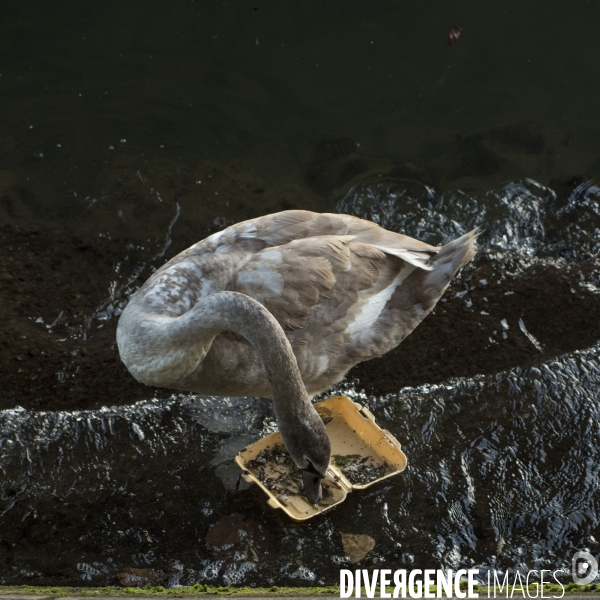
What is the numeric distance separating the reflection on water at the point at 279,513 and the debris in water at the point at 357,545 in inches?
1.7

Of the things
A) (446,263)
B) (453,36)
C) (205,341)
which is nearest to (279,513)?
(205,341)

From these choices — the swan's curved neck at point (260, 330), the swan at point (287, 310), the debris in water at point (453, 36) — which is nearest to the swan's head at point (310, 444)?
the swan at point (287, 310)

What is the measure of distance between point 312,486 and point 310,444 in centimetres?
53

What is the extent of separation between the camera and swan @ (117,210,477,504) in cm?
386

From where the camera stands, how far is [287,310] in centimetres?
442

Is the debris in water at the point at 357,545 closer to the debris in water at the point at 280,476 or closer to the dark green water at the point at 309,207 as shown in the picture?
the dark green water at the point at 309,207

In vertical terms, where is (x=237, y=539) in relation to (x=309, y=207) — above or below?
below

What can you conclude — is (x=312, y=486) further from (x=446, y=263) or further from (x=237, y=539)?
(x=446, y=263)

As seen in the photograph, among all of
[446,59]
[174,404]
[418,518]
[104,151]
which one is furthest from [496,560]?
[446,59]

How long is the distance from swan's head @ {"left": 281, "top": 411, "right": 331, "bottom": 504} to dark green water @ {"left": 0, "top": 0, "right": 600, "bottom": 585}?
755mm

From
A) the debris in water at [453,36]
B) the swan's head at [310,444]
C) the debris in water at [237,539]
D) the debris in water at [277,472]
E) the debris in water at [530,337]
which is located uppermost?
the debris in water at [453,36]

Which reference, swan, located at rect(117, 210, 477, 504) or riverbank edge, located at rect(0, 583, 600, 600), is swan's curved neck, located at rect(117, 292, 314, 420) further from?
riverbank edge, located at rect(0, 583, 600, 600)

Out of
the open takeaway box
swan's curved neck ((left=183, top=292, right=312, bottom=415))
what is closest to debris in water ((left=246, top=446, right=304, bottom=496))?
the open takeaway box

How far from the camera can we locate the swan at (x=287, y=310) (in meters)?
3.86
